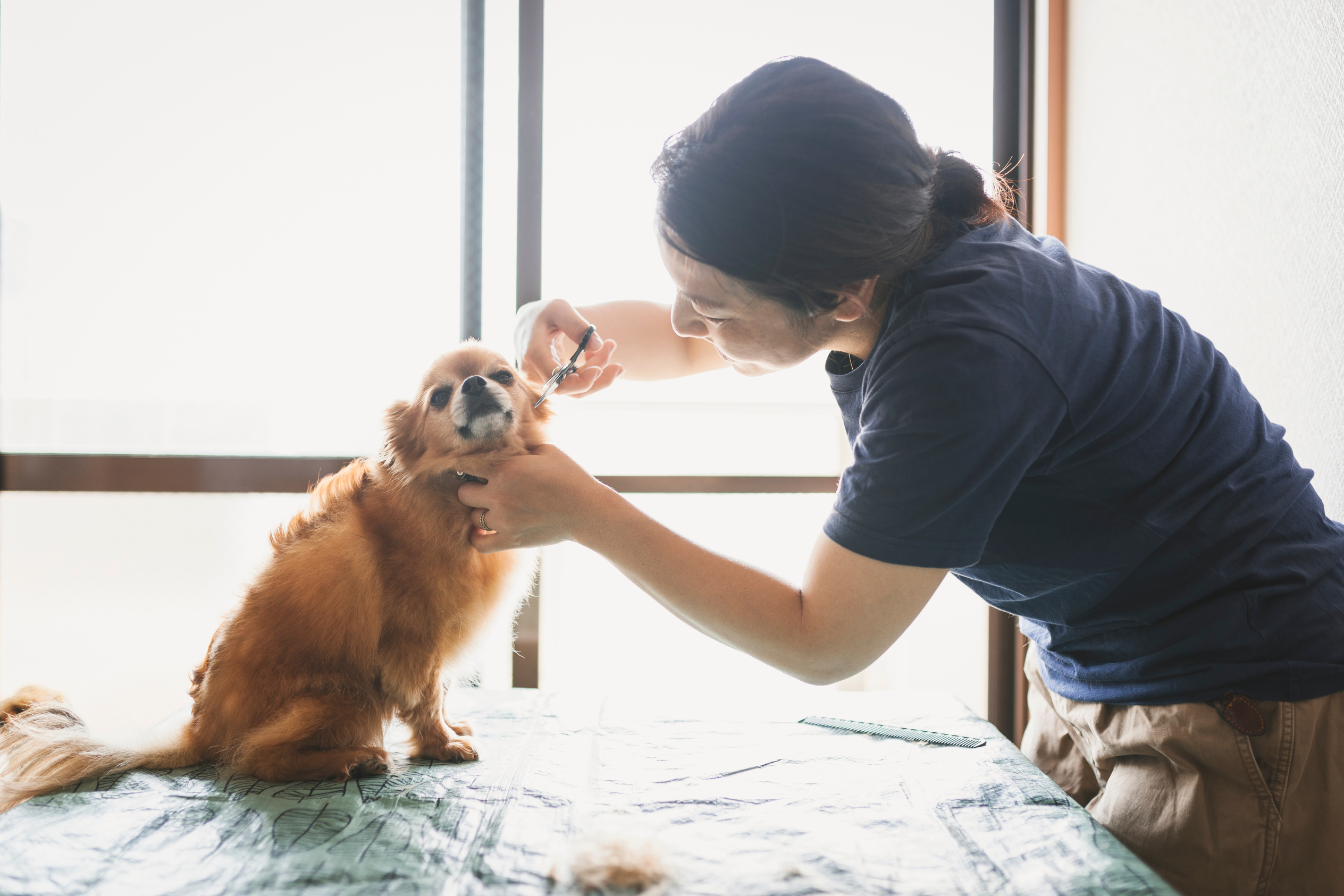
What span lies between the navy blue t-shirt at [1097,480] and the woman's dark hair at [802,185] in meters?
0.09

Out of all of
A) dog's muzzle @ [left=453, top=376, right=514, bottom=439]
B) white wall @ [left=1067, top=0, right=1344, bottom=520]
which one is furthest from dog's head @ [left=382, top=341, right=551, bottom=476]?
white wall @ [left=1067, top=0, right=1344, bottom=520]

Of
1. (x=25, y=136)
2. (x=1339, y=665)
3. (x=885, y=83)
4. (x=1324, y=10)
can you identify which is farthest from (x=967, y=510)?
(x=25, y=136)

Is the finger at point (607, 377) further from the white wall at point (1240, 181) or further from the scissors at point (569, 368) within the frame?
the white wall at point (1240, 181)

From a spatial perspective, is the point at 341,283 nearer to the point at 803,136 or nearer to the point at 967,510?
A: the point at 803,136

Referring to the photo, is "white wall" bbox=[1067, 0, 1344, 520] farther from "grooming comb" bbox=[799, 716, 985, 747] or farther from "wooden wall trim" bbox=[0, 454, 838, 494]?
"wooden wall trim" bbox=[0, 454, 838, 494]

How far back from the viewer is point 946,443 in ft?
2.36

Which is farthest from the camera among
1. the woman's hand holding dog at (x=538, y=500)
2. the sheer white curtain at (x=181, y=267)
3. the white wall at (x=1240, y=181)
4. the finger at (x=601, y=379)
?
the sheer white curtain at (x=181, y=267)

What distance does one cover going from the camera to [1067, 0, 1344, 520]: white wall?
1.21m

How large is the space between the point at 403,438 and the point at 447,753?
0.55 meters

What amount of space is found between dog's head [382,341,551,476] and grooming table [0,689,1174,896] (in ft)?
1.70

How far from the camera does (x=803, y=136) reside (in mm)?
750

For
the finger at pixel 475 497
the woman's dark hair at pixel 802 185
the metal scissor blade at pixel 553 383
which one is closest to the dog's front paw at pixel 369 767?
the finger at pixel 475 497

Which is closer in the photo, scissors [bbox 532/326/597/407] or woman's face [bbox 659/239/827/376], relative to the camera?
woman's face [bbox 659/239/827/376]

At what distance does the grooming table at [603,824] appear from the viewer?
2.60ft
